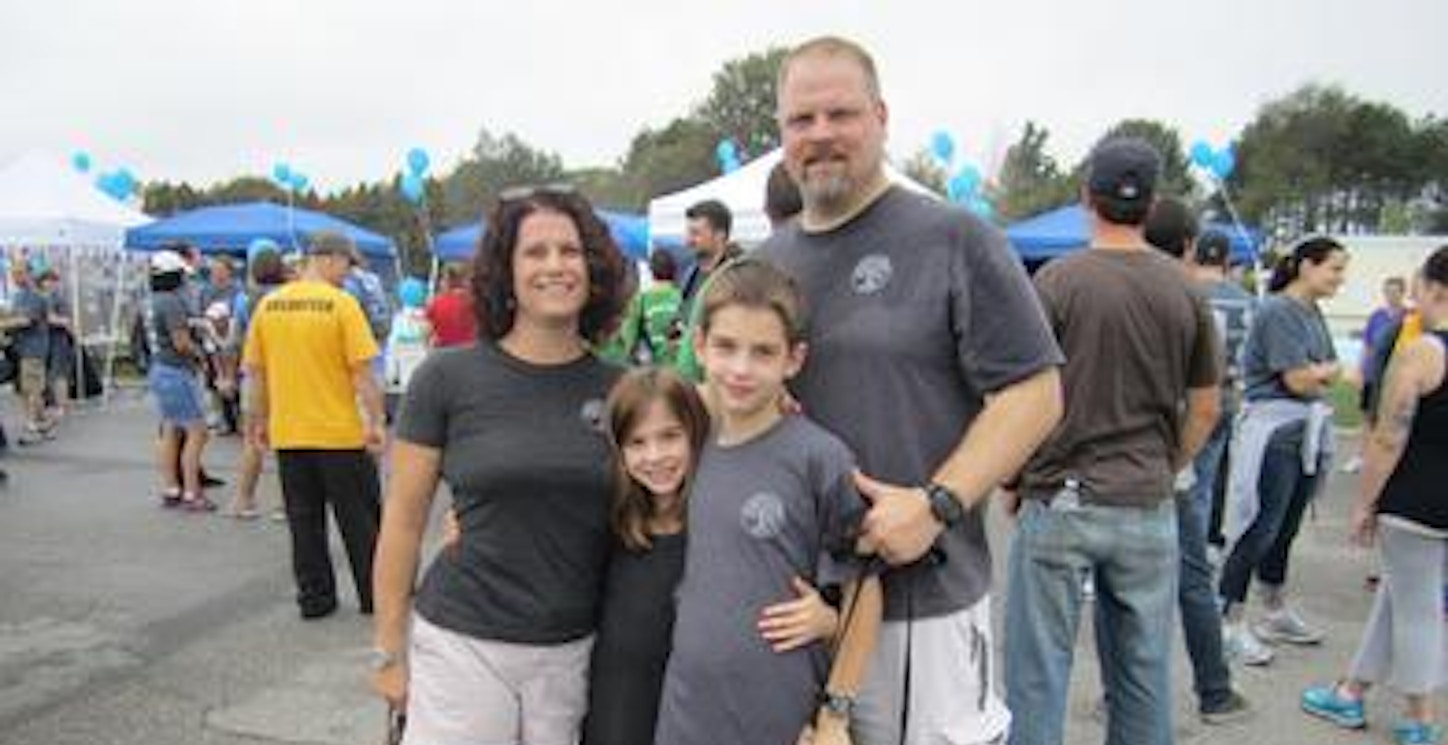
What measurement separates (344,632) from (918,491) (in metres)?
4.13

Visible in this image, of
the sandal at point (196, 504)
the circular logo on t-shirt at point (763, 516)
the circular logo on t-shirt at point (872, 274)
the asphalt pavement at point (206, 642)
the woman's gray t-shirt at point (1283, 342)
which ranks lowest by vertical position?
the asphalt pavement at point (206, 642)

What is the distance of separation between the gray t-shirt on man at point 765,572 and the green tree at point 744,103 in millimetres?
62475

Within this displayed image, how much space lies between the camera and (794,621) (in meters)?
2.01

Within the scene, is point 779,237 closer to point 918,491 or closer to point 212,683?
point 918,491

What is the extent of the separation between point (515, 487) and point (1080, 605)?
178 centimetres

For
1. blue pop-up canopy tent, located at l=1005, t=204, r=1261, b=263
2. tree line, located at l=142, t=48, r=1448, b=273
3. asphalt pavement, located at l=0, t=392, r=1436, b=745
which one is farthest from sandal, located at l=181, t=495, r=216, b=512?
tree line, located at l=142, t=48, r=1448, b=273

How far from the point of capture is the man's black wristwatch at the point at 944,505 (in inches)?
77.7

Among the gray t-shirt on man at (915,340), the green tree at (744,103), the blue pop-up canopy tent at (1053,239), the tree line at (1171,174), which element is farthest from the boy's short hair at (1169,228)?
the green tree at (744,103)

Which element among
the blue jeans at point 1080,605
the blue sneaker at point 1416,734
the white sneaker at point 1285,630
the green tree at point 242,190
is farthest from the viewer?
the green tree at point 242,190

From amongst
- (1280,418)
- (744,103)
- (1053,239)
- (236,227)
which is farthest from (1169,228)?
(744,103)

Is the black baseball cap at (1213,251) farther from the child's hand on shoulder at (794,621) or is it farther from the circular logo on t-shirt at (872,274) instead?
the child's hand on shoulder at (794,621)

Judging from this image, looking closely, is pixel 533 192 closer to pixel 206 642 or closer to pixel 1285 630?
pixel 206 642

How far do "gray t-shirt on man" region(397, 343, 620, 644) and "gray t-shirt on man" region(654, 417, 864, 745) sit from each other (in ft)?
1.12

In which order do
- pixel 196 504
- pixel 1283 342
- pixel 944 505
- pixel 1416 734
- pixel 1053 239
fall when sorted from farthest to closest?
pixel 1053 239
pixel 196 504
pixel 1283 342
pixel 1416 734
pixel 944 505
